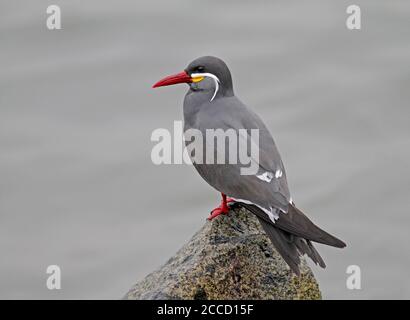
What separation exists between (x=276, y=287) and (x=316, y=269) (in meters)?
4.31

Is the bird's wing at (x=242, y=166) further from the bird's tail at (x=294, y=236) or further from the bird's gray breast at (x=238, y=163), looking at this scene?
the bird's tail at (x=294, y=236)

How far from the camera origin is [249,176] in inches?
283

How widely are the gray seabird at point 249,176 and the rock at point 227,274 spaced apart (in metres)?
0.26

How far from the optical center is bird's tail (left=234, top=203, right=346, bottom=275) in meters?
6.74

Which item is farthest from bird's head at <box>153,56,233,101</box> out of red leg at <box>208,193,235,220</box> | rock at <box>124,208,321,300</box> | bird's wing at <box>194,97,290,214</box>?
rock at <box>124,208,321,300</box>

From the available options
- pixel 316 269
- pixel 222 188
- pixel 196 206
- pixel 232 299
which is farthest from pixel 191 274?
pixel 196 206

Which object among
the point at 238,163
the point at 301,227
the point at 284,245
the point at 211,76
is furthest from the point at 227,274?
the point at 211,76

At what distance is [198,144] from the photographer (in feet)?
24.8

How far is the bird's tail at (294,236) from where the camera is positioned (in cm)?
674

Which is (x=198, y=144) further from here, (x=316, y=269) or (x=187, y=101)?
(x=316, y=269)

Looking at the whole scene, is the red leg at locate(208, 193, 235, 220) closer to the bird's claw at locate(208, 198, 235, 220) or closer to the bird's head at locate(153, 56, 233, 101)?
the bird's claw at locate(208, 198, 235, 220)

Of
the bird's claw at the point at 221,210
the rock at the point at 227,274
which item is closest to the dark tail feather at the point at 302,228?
the rock at the point at 227,274

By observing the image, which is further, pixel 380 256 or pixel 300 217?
pixel 380 256

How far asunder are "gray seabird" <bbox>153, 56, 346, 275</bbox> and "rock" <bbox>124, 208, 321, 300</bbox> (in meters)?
0.26
